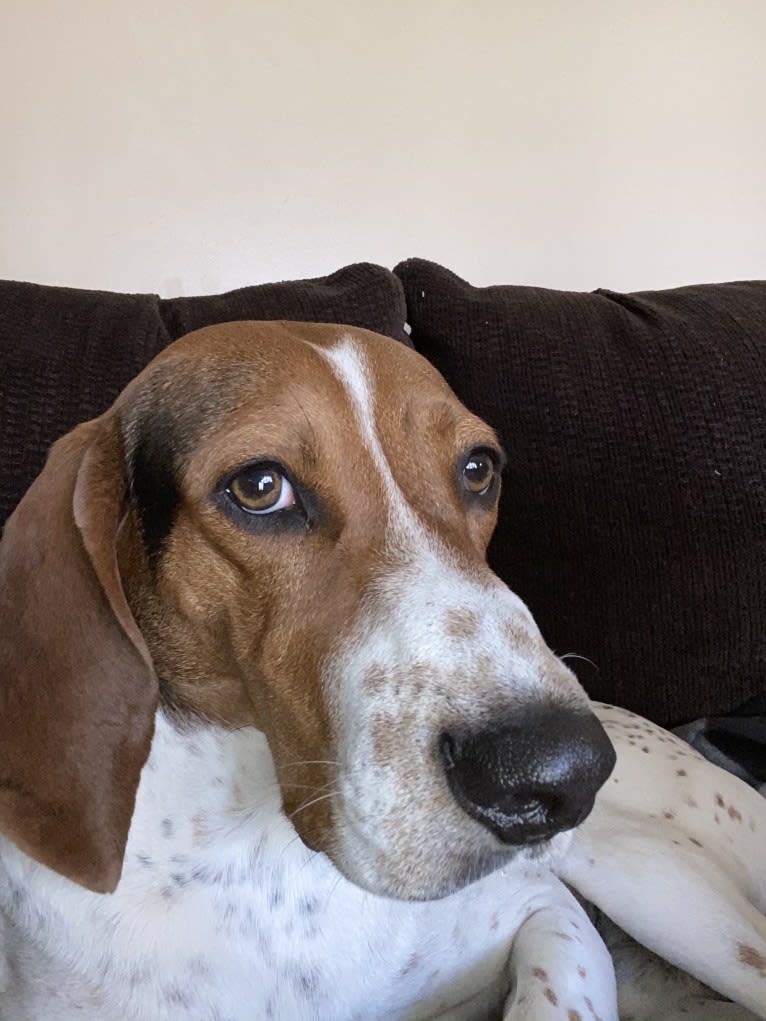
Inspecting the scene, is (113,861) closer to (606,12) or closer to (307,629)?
(307,629)

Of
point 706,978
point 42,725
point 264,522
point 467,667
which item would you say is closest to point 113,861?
point 42,725

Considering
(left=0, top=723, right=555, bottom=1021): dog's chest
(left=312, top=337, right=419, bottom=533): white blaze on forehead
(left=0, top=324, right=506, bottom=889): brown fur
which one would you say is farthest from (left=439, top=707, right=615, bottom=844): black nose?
(left=0, top=723, right=555, bottom=1021): dog's chest

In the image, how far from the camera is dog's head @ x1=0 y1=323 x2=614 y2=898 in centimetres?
98

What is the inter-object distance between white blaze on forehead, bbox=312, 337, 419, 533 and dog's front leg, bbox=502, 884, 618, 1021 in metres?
0.73

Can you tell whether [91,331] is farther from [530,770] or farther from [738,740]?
[738,740]

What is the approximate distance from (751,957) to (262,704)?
3.23ft

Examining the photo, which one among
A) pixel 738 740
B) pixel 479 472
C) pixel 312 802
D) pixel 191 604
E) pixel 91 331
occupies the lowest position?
pixel 738 740

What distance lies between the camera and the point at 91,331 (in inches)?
79.3

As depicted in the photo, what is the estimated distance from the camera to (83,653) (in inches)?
48.9

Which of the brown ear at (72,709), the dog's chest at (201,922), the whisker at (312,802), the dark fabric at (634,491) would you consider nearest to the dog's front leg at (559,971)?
the dog's chest at (201,922)

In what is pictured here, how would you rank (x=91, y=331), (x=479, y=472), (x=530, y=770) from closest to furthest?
(x=530, y=770) → (x=479, y=472) → (x=91, y=331)

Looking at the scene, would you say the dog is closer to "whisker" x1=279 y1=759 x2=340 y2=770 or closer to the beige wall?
"whisker" x1=279 y1=759 x2=340 y2=770

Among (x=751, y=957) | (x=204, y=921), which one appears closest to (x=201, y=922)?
(x=204, y=921)

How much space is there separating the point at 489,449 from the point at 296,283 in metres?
0.96
